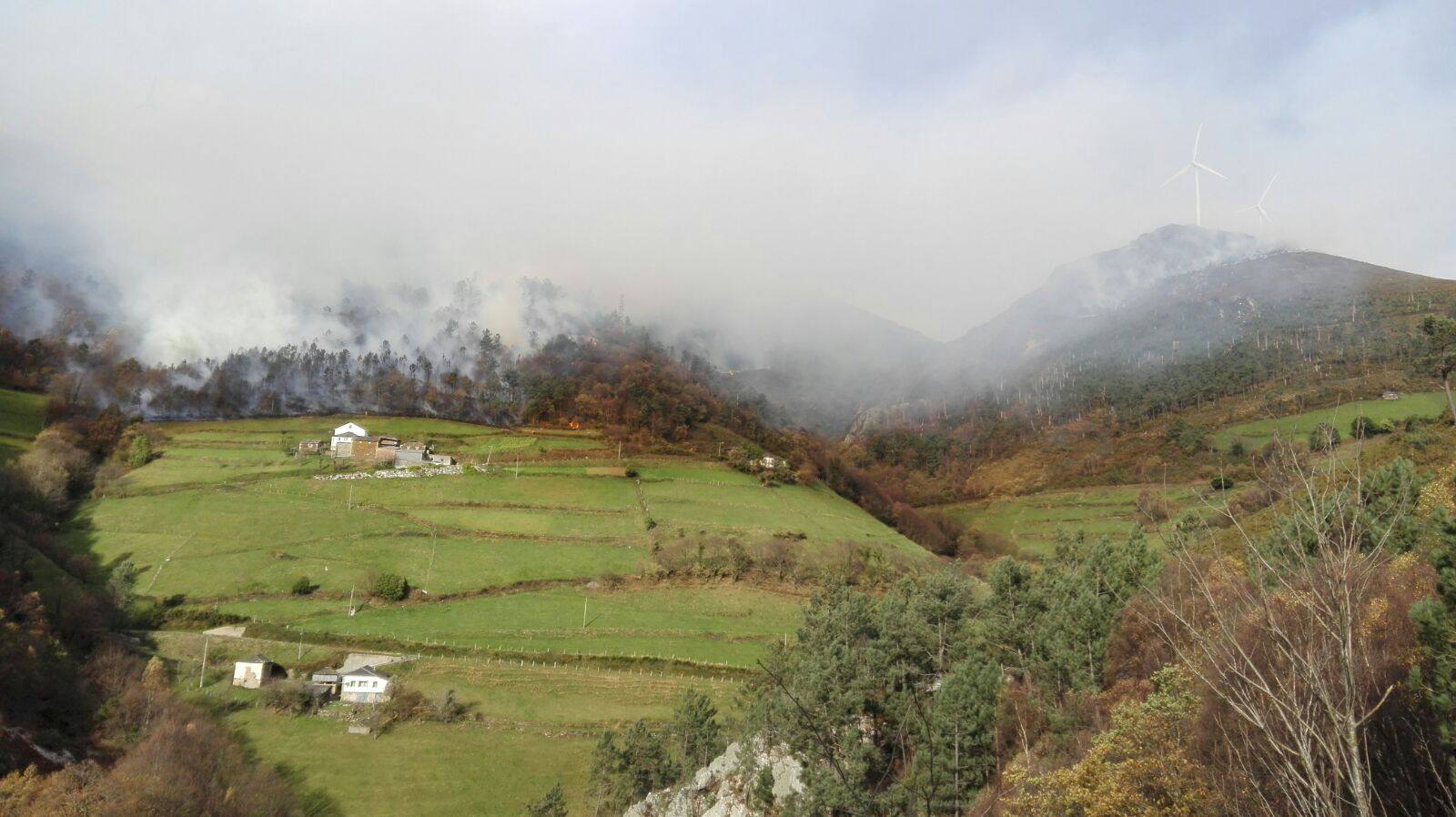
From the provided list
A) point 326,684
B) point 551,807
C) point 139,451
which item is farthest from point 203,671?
point 139,451

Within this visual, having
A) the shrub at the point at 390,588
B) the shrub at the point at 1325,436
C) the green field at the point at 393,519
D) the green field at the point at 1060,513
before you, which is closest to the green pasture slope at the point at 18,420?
the green field at the point at 393,519

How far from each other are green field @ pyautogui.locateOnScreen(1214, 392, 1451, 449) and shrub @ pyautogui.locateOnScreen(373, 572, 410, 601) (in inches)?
4124

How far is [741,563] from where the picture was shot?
288 feet

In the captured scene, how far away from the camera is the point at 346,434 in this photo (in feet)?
365

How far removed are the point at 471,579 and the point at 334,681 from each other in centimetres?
2105

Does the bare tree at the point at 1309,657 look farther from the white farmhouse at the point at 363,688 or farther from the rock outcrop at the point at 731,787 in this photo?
the white farmhouse at the point at 363,688

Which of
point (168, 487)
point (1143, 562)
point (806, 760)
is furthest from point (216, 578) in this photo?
point (1143, 562)

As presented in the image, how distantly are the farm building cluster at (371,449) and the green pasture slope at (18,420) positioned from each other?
31.6m

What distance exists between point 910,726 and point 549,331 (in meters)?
148

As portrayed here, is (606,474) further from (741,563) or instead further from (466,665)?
(466,665)

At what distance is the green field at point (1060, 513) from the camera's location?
370 ft

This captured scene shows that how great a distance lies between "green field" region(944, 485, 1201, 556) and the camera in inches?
4439

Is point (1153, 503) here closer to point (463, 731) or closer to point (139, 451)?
point (463, 731)

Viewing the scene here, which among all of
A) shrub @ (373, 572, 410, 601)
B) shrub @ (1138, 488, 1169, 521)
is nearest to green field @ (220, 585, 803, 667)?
shrub @ (373, 572, 410, 601)
